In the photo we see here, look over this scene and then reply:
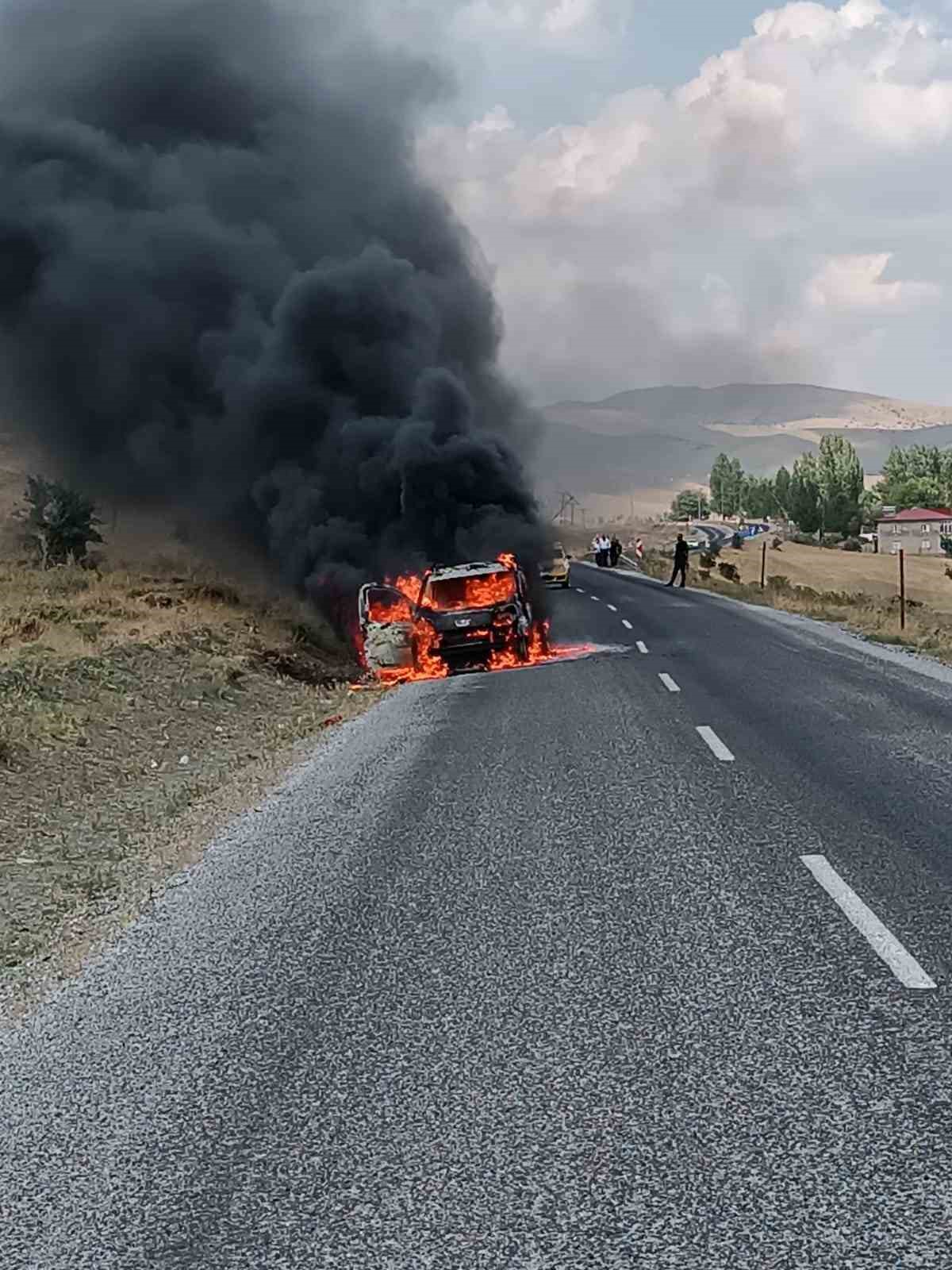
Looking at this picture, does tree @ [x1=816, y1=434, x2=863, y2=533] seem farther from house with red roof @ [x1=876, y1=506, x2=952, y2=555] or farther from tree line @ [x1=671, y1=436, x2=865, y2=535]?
house with red roof @ [x1=876, y1=506, x2=952, y2=555]

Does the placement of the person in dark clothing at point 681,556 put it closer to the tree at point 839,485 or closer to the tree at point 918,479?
the tree at point 839,485

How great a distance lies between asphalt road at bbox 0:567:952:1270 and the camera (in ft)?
10.7

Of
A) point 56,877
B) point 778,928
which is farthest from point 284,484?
point 778,928

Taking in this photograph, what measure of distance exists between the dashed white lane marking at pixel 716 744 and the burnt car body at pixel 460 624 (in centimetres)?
751

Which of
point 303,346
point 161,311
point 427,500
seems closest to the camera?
point 427,500

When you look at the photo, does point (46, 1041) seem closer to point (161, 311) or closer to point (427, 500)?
point (427, 500)

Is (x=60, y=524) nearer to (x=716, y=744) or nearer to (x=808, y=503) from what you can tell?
(x=716, y=744)

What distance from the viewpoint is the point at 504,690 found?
16422 millimetres

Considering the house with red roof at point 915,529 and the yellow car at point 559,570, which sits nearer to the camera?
the yellow car at point 559,570

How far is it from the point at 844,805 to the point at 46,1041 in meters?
5.55

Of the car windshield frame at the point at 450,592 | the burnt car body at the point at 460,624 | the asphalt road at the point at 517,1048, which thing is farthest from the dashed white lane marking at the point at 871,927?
the car windshield frame at the point at 450,592

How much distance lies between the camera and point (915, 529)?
132 m

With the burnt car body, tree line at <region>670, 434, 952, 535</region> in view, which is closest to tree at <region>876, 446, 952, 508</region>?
tree line at <region>670, 434, 952, 535</region>

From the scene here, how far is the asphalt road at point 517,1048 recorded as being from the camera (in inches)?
129
